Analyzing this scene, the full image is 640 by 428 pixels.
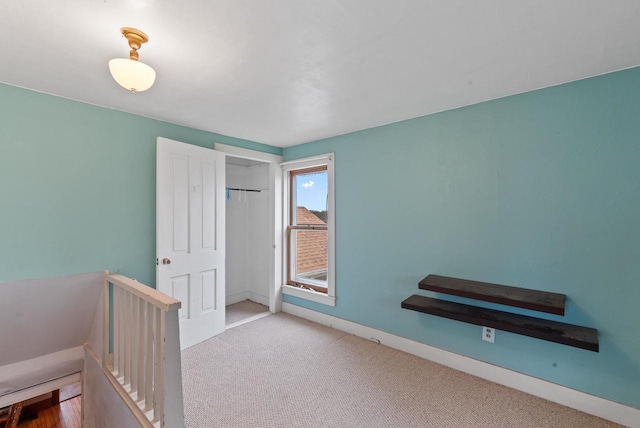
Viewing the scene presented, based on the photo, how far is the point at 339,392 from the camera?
2094mm

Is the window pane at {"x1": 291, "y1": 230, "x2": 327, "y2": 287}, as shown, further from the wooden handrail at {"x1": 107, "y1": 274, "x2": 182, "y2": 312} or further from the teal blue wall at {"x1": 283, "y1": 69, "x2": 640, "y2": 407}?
the wooden handrail at {"x1": 107, "y1": 274, "x2": 182, "y2": 312}

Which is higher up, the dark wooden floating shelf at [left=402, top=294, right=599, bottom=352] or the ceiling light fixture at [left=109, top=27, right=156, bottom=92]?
the ceiling light fixture at [left=109, top=27, right=156, bottom=92]

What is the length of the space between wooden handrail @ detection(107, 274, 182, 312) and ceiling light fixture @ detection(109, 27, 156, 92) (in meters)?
1.15

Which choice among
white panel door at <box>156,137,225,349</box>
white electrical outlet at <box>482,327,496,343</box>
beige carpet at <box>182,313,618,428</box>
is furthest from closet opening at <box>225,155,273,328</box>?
white electrical outlet at <box>482,327,496,343</box>

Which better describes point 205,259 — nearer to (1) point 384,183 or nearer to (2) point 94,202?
(2) point 94,202

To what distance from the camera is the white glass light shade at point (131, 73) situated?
1.38 meters

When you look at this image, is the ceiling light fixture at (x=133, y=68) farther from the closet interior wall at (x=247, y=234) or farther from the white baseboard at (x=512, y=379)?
the white baseboard at (x=512, y=379)

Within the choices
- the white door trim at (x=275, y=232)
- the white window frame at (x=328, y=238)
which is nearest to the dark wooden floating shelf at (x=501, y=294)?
the white window frame at (x=328, y=238)

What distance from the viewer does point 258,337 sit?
3031mm

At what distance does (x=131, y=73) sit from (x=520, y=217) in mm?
2707

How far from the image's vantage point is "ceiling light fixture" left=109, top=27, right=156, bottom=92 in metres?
1.38

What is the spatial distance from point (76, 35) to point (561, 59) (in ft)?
8.85

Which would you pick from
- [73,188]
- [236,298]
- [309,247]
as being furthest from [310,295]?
[73,188]

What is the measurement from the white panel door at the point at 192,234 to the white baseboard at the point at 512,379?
59.9 inches
